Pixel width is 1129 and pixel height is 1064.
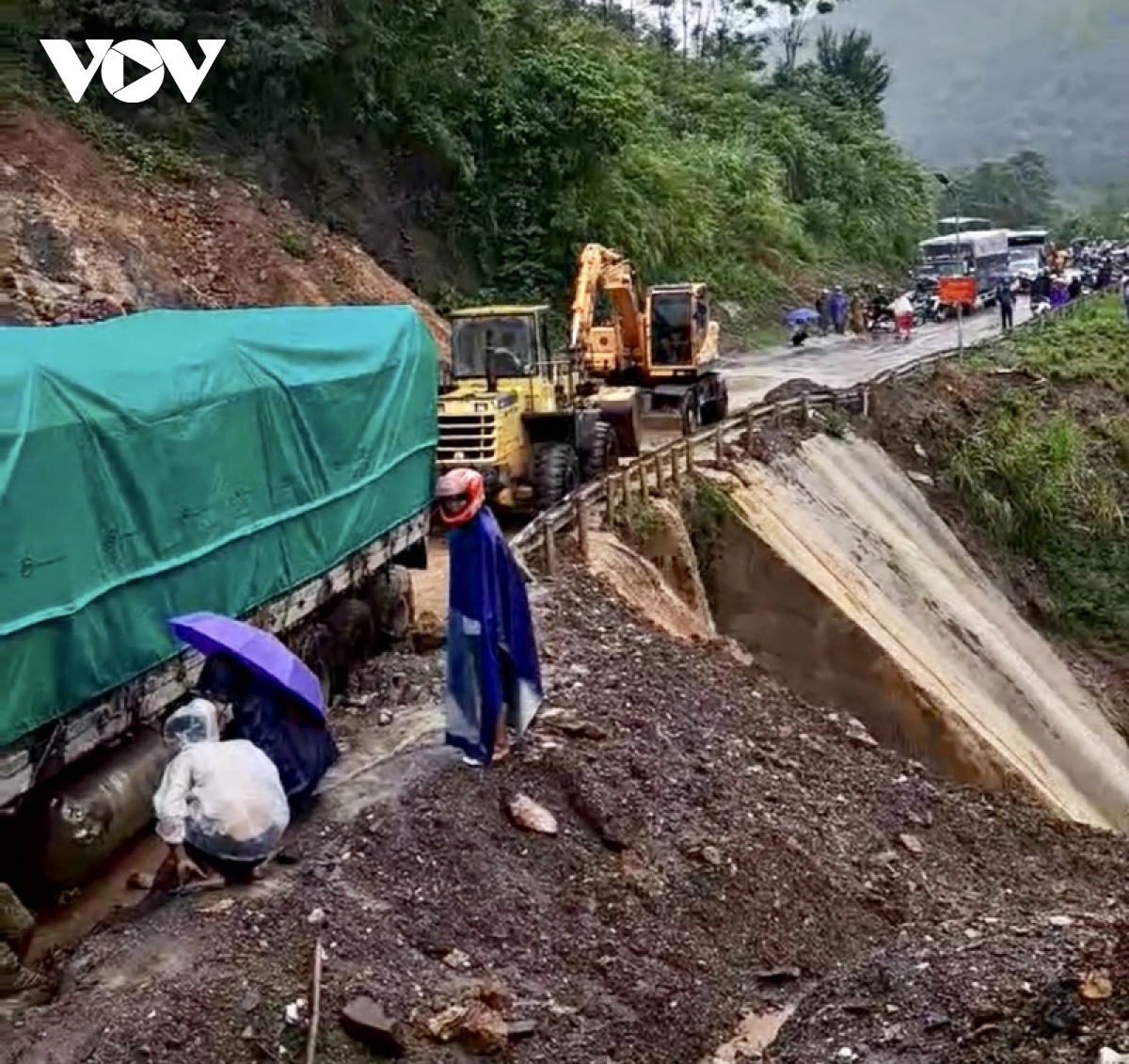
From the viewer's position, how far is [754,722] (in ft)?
36.3

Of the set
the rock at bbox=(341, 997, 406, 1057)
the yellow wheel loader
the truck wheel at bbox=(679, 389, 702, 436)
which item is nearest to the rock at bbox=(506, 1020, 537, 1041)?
the rock at bbox=(341, 997, 406, 1057)

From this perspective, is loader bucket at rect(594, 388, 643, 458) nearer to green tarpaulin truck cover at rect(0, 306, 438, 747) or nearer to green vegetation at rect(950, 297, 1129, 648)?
green vegetation at rect(950, 297, 1129, 648)

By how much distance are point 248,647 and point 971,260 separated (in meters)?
47.7

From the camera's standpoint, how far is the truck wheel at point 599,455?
17.8 meters

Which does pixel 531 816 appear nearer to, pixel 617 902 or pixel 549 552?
pixel 617 902

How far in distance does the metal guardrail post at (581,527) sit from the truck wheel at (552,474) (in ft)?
6.72

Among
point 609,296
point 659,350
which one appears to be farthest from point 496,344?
point 659,350

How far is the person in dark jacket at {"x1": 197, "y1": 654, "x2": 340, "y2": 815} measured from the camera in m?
7.20

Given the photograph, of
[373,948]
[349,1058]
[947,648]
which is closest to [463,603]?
[373,948]

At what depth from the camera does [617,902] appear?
7465 mm

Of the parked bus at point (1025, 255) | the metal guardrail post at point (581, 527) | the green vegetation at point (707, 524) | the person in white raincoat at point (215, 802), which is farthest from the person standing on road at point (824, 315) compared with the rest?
the person in white raincoat at point (215, 802)

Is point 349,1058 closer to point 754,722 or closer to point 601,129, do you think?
point 754,722

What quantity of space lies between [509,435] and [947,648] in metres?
5.58

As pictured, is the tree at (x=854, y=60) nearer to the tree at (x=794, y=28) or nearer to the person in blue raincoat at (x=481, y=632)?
the tree at (x=794, y=28)
